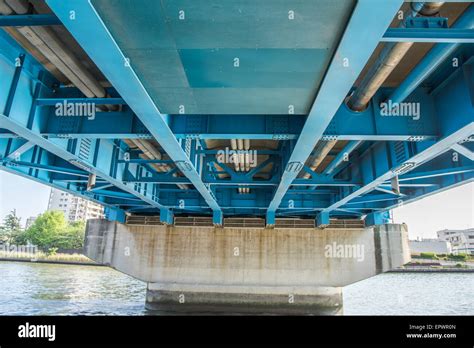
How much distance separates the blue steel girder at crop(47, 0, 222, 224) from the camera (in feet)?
10.4

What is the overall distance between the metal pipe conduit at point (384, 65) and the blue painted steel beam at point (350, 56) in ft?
2.82

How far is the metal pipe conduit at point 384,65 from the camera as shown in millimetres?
3955

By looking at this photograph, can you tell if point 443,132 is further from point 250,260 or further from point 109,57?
point 250,260

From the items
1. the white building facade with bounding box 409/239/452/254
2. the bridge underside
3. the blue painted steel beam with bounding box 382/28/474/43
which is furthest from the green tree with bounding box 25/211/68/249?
the white building facade with bounding box 409/239/452/254

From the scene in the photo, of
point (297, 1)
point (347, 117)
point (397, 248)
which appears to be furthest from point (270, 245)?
point (297, 1)

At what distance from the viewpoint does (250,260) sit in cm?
1928

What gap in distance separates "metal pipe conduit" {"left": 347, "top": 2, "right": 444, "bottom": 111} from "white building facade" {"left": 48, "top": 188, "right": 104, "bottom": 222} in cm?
14386

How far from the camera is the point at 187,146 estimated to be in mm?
8758

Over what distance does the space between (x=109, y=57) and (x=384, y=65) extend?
417 centimetres

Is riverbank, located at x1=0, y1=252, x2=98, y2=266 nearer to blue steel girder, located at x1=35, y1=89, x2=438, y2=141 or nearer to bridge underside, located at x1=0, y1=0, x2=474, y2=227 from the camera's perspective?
bridge underside, located at x1=0, y1=0, x2=474, y2=227

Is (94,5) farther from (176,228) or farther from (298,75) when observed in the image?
(176,228)

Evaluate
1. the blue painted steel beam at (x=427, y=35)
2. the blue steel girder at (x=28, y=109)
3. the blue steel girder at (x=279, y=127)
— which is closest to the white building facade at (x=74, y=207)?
the blue steel girder at (x=28, y=109)

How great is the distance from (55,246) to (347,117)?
7790cm

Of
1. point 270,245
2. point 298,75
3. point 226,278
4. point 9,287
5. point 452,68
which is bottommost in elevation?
point 9,287
